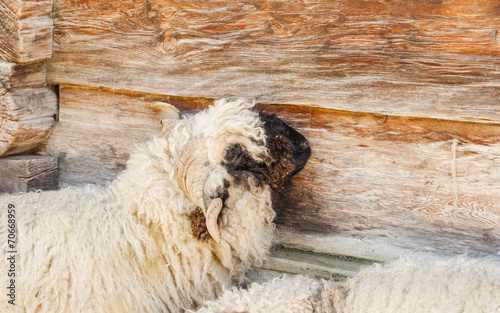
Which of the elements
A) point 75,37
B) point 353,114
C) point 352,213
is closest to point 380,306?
point 352,213

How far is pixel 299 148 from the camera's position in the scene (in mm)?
2893

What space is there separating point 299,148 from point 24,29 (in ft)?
6.00

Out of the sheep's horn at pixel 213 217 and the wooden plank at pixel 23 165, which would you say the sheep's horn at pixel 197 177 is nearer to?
the sheep's horn at pixel 213 217

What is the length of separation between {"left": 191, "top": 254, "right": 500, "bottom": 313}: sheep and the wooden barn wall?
0.40 meters

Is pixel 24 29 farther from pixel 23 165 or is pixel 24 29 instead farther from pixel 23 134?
pixel 23 165

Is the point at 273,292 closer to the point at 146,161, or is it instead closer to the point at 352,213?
the point at 352,213

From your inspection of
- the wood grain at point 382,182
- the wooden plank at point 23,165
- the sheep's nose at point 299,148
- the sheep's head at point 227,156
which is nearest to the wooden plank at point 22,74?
the wood grain at point 382,182

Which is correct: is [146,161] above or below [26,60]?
below

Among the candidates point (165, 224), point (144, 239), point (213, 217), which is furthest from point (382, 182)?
point (144, 239)

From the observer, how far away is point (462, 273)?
7.28 feet

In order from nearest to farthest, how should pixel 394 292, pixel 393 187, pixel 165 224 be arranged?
pixel 394 292
pixel 165 224
pixel 393 187

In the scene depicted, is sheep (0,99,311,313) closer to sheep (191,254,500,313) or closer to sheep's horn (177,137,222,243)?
sheep's horn (177,137,222,243)

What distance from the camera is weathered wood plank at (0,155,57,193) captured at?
3.49 meters

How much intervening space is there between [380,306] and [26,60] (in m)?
2.53
